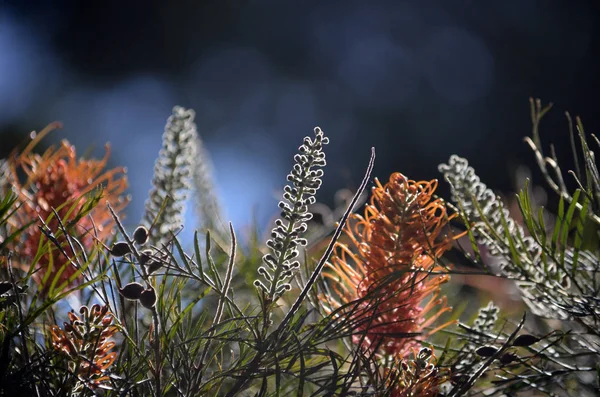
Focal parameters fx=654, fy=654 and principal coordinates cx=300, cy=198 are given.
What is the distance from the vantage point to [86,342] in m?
0.18

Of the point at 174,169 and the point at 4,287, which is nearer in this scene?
the point at 4,287

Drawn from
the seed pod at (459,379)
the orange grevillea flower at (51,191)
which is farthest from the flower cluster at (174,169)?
the seed pod at (459,379)

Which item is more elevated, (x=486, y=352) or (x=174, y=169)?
(x=174, y=169)

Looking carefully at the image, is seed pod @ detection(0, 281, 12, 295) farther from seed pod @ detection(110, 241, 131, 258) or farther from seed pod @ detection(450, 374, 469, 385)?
seed pod @ detection(450, 374, 469, 385)

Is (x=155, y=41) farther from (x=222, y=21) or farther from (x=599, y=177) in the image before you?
(x=599, y=177)

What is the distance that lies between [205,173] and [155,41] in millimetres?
3211

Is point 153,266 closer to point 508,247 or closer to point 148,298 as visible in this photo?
point 148,298

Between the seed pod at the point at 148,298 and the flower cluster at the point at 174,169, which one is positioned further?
the flower cluster at the point at 174,169

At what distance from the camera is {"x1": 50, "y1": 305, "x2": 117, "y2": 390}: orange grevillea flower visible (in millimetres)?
177

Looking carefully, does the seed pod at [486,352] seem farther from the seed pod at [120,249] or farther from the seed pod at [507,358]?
the seed pod at [120,249]

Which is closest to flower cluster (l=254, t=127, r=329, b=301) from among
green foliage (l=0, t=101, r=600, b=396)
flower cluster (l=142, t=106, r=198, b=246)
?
green foliage (l=0, t=101, r=600, b=396)

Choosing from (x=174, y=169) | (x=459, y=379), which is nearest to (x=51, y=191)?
(x=174, y=169)

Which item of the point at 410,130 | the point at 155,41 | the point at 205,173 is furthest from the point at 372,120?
the point at 205,173

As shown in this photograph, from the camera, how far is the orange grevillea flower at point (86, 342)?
18 centimetres
